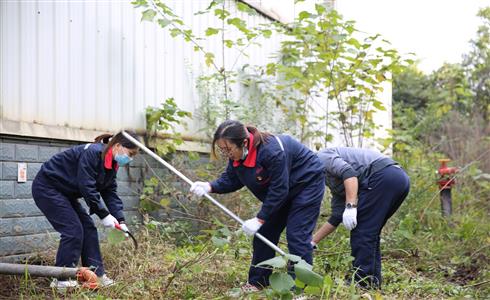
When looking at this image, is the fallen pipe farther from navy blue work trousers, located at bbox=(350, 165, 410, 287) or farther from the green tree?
the green tree

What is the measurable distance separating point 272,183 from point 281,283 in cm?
86

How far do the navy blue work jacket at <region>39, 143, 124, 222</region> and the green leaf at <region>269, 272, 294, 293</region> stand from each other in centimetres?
164

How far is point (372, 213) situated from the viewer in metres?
4.46

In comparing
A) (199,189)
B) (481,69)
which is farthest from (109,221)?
(481,69)

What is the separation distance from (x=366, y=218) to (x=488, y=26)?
14.5 meters

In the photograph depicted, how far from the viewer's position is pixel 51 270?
12.2ft

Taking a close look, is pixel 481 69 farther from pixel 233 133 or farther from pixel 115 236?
pixel 115 236

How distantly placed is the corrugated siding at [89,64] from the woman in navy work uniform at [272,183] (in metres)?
1.83

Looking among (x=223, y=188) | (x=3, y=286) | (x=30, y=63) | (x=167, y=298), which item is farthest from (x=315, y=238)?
(x=30, y=63)

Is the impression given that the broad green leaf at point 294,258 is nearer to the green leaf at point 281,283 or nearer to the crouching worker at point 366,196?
the green leaf at point 281,283

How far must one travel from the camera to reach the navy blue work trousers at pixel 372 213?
443 cm

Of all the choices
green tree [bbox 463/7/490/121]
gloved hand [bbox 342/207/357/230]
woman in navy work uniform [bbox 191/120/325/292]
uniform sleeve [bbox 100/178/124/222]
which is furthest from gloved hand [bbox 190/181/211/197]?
green tree [bbox 463/7/490/121]

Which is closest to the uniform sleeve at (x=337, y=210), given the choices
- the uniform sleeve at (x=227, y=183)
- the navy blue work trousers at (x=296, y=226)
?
the navy blue work trousers at (x=296, y=226)

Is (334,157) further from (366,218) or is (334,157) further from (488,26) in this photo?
(488,26)
